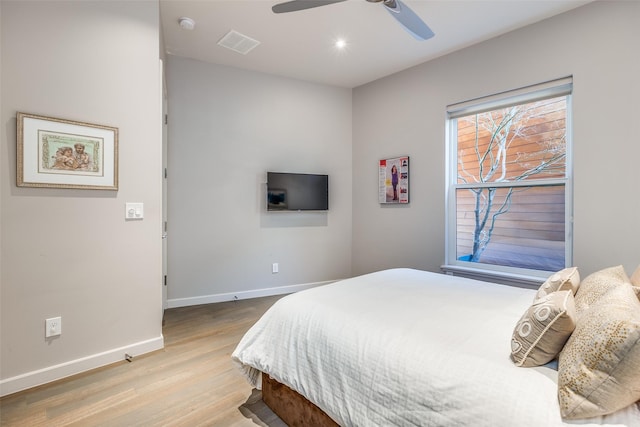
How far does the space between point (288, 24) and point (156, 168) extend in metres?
1.72

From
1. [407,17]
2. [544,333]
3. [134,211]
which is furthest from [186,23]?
[544,333]

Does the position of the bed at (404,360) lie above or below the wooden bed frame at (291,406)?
above

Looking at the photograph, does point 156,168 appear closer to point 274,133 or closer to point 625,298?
point 274,133

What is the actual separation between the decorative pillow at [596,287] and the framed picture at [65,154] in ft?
9.13

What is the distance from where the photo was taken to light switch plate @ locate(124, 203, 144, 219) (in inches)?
91.7

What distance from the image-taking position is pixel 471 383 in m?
1.02

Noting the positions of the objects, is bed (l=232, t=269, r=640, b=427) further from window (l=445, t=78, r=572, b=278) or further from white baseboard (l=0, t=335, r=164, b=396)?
window (l=445, t=78, r=572, b=278)

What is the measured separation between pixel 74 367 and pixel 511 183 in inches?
151

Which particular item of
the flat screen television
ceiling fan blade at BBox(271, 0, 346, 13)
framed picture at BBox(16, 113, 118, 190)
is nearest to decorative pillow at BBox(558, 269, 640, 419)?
ceiling fan blade at BBox(271, 0, 346, 13)

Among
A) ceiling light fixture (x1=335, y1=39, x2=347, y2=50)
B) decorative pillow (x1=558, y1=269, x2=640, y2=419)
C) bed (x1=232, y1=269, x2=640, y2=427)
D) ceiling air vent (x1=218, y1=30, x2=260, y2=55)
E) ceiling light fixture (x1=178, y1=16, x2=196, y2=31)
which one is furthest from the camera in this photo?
ceiling light fixture (x1=335, y1=39, x2=347, y2=50)

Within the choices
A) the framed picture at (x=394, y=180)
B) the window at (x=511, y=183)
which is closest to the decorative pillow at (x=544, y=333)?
the window at (x=511, y=183)

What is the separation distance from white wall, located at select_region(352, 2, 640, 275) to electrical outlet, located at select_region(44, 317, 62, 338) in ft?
10.7

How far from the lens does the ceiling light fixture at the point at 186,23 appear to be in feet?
9.12

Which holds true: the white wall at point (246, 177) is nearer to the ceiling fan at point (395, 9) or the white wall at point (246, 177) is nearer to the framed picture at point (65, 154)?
the framed picture at point (65, 154)
